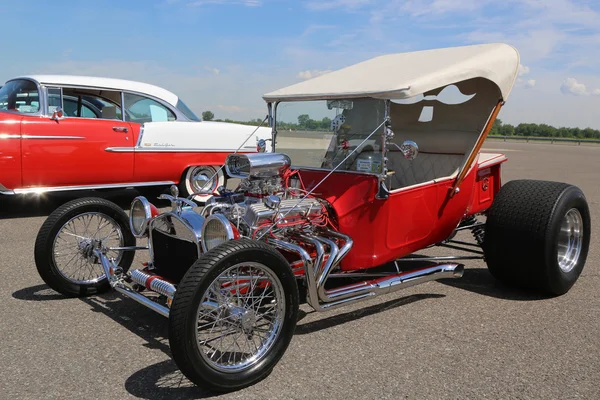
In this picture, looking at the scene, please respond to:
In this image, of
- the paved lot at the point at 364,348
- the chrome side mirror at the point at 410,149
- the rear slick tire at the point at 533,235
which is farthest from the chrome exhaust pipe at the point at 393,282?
the chrome side mirror at the point at 410,149

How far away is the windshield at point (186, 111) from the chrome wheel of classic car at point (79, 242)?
5.07 meters

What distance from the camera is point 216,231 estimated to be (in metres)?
3.62

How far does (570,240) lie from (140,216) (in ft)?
12.6

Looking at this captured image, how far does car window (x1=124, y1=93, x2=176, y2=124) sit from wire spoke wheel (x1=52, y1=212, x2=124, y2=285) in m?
4.40

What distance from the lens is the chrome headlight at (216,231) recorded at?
11.5ft

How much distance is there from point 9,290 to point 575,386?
14.0 feet

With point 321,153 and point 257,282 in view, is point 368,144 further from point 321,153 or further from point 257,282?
point 257,282

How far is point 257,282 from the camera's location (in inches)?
133

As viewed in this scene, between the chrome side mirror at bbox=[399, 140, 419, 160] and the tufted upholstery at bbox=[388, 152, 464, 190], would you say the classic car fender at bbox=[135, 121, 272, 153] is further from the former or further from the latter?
the chrome side mirror at bbox=[399, 140, 419, 160]

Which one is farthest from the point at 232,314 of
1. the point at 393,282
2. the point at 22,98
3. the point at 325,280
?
the point at 22,98

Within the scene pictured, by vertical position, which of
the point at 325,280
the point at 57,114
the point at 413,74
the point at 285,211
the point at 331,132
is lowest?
the point at 325,280

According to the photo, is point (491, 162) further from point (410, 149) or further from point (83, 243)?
point (83, 243)

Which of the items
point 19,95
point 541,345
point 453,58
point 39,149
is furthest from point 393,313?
point 19,95

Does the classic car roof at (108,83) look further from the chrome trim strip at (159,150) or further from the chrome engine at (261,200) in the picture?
the chrome engine at (261,200)
